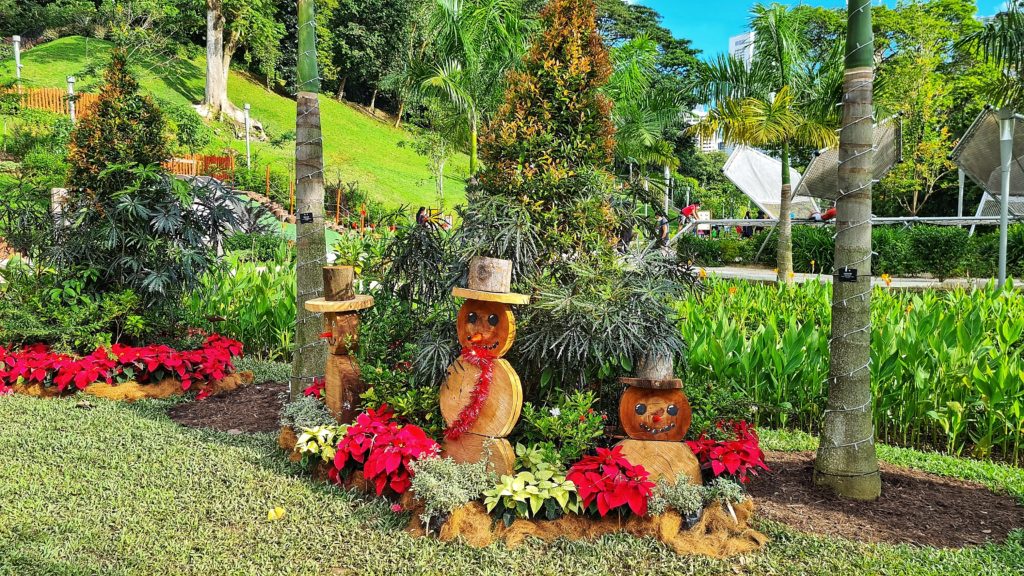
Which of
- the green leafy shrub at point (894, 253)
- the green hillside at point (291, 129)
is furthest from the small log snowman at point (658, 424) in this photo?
the green hillside at point (291, 129)

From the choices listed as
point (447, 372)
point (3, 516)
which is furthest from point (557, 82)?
point (3, 516)

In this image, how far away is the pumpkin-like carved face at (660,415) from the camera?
3.17 m

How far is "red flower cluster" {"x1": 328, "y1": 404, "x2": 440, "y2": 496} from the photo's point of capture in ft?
10.8

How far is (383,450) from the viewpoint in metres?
3.35

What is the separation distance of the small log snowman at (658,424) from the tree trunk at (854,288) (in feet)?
2.71

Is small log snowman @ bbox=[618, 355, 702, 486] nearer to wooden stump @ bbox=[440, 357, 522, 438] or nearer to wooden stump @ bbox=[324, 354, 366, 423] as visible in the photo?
wooden stump @ bbox=[440, 357, 522, 438]

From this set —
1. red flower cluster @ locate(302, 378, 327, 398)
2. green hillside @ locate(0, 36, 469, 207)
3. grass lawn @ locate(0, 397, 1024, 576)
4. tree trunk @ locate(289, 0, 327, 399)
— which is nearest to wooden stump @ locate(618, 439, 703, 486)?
grass lawn @ locate(0, 397, 1024, 576)

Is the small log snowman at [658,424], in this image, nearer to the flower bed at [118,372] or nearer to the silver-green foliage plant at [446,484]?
the silver-green foliage plant at [446,484]

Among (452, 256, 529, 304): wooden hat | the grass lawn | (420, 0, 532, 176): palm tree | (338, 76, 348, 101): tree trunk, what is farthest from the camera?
(338, 76, 348, 101): tree trunk

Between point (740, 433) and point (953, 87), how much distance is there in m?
27.4

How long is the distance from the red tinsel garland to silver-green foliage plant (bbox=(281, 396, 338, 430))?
3.38 ft

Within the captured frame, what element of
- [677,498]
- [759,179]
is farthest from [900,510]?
[759,179]

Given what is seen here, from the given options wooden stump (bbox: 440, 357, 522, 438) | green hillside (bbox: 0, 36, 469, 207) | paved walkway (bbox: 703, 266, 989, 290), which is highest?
green hillside (bbox: 0, 36, 469, 207)

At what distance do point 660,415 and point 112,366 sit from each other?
15.1 ft
